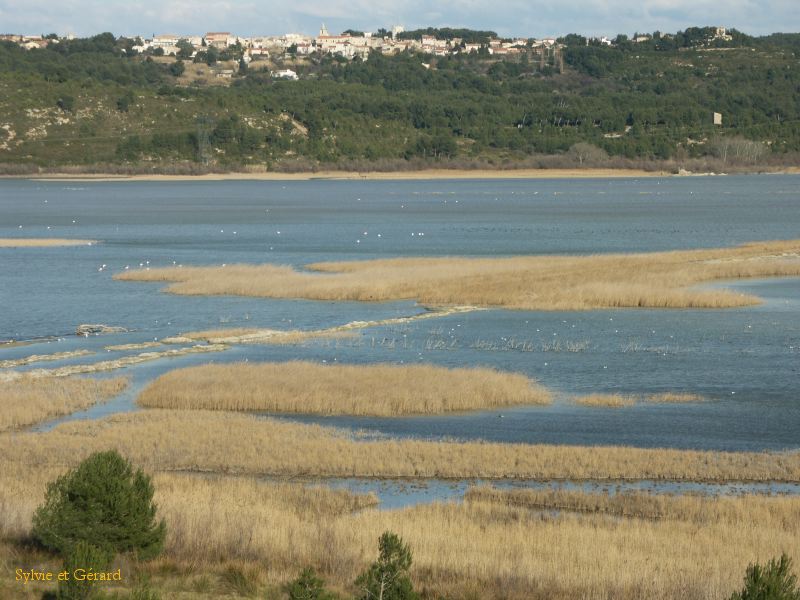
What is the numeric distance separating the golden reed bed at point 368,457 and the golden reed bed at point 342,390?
11.0ft

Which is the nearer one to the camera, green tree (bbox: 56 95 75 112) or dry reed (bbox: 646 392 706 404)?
dry reed (bbox: 646 392 706 404)

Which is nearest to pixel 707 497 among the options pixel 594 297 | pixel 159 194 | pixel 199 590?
pixel 199 590

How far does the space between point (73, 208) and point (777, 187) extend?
3796 inches

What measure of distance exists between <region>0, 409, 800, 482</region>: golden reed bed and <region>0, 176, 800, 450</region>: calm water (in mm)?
1748

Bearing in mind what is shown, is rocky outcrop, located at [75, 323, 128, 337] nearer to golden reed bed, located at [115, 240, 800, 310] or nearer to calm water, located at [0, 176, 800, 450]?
calm water, located at [0, 176, 800, 450]

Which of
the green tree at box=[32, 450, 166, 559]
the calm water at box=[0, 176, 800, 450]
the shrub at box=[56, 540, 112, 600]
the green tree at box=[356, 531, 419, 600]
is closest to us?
the shrub at box=[56, 540, 112, 600]

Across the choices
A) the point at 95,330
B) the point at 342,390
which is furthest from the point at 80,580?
the point at 95,330

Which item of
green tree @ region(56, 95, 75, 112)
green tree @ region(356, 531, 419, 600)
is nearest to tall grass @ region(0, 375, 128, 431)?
green tree @ region(356, 531, 419, 600)

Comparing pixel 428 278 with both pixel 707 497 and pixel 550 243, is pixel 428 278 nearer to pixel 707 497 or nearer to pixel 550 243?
pixel 550 243

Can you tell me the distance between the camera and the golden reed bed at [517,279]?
152 feet

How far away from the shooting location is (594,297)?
46.4m

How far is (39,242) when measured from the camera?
7956 centimetres

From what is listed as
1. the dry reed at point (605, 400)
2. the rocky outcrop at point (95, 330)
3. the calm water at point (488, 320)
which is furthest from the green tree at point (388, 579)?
the rocky outcrop at point (95, 330)

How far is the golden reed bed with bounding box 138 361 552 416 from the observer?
2900 centimetres
